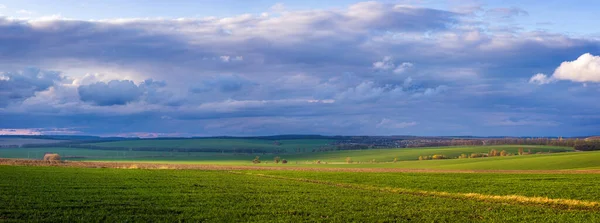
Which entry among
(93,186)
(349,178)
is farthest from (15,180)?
(349,178)

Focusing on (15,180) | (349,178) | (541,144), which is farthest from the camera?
(541,144)

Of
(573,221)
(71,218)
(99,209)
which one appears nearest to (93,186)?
(99,209)

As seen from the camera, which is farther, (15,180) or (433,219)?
(15,180)

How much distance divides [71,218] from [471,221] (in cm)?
2002

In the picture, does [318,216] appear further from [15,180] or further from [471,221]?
[15,180]

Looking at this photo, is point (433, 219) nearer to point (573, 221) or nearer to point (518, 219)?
point (518, 219)

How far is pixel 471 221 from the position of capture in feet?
93.9

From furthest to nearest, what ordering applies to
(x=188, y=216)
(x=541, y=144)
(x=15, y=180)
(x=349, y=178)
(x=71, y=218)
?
(x=541, y=144) < (x=349, y=178) < (x=15, y=180) < (x=188, y=216) < (x=71, y=218)

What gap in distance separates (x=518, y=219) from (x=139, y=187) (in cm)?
2789

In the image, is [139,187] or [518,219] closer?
[518,219]

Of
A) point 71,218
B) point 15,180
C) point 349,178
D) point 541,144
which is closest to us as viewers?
point 71,218

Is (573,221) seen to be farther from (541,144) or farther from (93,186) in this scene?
(541,144)

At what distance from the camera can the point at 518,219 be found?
2948 cm

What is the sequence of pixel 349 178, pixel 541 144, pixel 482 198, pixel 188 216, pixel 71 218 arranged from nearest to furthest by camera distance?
pixel 71 218, pixel 188 216, pixel 482 198, pixel 349 178, pixel 541 144
